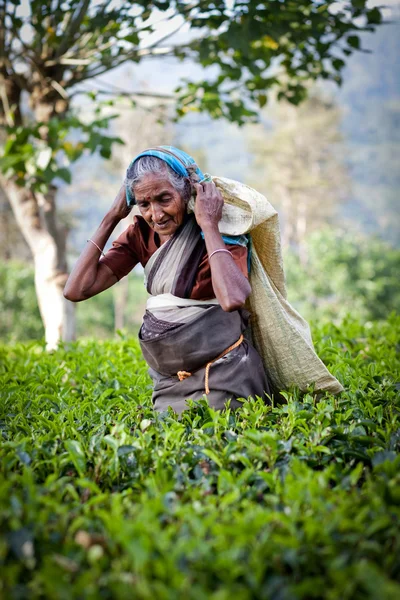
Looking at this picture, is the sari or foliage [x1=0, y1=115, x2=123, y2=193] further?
foliage [x1=0, y1=115, x2=123, y2=193]

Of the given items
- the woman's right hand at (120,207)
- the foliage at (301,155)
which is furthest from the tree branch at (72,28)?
the foliage at (301,155)

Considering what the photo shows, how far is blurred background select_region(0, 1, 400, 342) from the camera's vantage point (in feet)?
30.3

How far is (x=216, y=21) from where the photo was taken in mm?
4547

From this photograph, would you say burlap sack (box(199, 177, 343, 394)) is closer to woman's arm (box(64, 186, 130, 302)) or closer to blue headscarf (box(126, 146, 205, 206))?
blue headscarf (box(126, 146, 205, 206))

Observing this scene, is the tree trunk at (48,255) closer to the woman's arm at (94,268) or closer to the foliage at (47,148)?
the foliage at (47,148)

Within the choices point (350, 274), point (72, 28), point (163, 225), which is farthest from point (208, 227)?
point (350, 274)

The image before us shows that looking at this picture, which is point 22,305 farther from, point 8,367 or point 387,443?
point 387,443

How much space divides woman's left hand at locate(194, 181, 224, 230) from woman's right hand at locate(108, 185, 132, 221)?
15.4 inches

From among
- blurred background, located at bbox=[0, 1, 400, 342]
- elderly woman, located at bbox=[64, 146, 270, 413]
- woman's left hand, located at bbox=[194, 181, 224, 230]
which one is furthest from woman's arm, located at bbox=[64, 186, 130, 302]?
blurred background, located at bbox=[0, 1, 400, 342]

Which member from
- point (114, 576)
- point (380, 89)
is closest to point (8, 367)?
point (114, 576)

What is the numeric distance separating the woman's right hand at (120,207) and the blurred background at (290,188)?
1.70m

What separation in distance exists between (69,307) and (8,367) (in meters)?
1.85

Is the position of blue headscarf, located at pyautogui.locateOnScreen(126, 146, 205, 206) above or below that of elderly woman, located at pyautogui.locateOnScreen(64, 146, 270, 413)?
above

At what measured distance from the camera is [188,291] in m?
2.66
